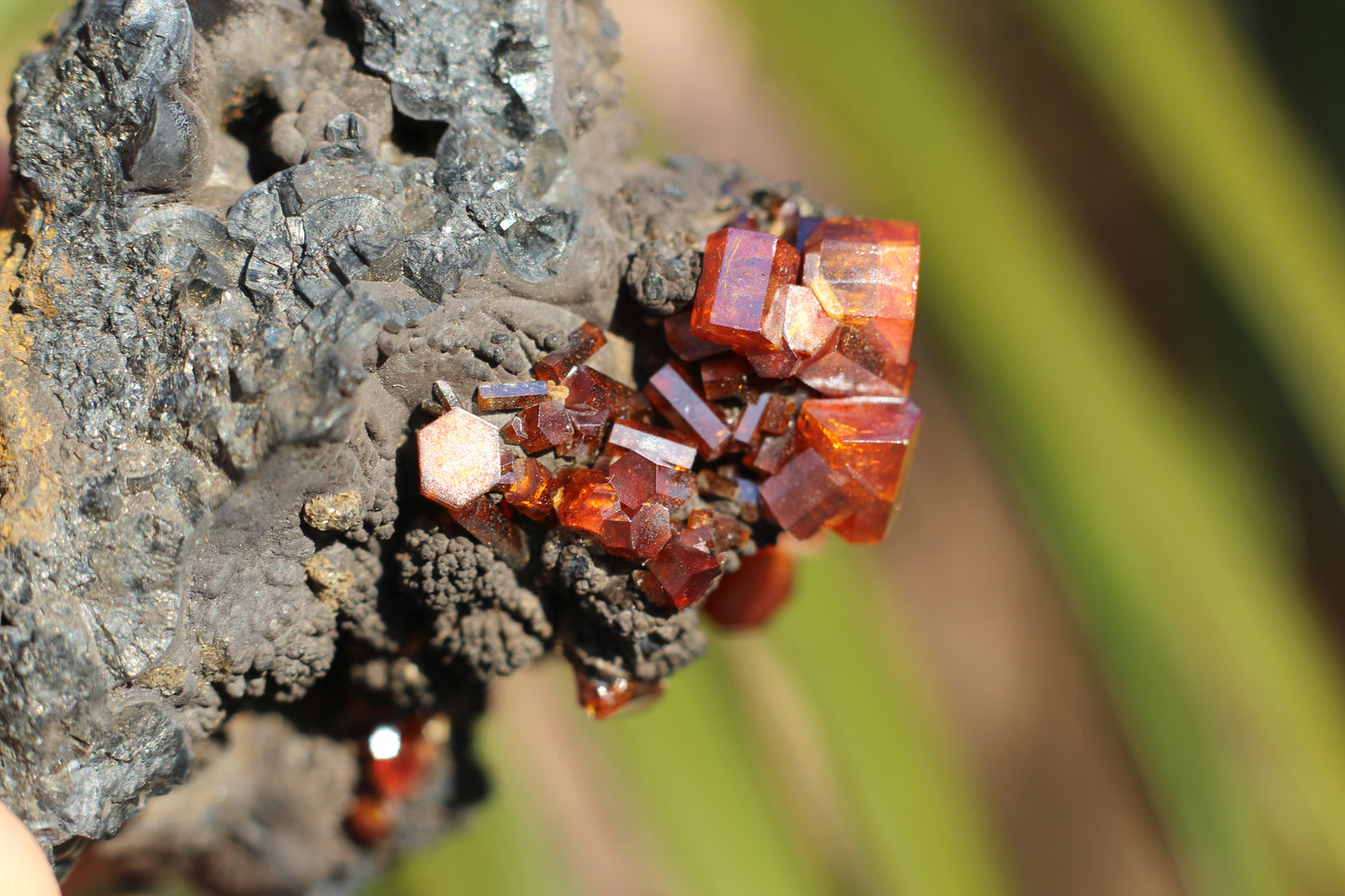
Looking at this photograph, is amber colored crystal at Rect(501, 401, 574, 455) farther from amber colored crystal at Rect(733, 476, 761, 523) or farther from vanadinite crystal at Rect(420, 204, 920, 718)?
amber colored crystal at Rect(733, 476, 761, 523)

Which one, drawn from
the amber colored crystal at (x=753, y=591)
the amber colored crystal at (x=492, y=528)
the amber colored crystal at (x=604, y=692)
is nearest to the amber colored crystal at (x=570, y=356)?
the amber colored crystal at (x=492, y=528)

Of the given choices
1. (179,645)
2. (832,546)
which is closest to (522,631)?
(179,645)

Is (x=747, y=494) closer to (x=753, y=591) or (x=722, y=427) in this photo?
(x=722, y=427)

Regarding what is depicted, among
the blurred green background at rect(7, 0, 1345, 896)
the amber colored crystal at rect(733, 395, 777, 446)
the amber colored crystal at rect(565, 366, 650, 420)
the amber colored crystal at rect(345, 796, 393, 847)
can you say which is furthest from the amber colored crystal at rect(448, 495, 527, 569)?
the blurred green background at rect(7, 0, 1345, 896)

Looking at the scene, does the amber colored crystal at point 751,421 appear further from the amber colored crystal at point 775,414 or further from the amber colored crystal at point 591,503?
the amber colored crystal at point 591,503

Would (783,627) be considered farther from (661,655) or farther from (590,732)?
(661,655)

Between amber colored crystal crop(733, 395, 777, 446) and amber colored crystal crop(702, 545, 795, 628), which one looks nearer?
amber colored crystal crop(733, 395, 777, 446)

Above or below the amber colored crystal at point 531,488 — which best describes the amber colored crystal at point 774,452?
above
